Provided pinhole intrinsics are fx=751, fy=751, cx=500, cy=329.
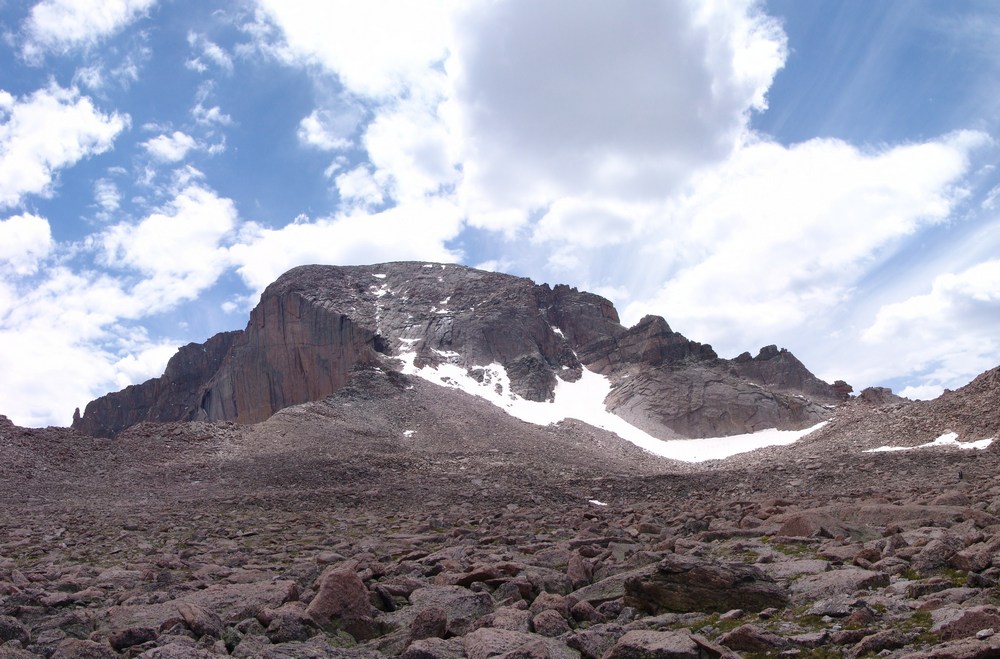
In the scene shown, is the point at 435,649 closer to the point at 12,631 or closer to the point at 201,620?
the point at 201,620

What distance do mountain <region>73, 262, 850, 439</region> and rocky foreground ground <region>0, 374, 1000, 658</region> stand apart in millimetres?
55752

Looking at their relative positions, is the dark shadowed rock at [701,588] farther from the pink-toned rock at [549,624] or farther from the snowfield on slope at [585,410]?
the snowfield on slope at [585,410]

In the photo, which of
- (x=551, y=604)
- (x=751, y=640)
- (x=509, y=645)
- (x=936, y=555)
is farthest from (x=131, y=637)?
(x=936, y=555)

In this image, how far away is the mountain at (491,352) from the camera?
93125 mm

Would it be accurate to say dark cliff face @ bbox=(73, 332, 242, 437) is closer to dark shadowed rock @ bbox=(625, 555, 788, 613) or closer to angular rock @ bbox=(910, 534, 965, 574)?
dark shadowed rock @ bbox=(625, 555, 788, 613)

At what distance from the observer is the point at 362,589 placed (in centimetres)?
1126

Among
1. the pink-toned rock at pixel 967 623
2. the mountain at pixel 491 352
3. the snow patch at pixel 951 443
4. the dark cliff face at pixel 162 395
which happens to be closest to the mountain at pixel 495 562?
the pink-toned rock at pixel 967 623

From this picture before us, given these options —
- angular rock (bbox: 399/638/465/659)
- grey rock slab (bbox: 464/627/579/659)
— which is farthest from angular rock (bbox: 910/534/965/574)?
angular rock (bbox: 399/638/465/659)

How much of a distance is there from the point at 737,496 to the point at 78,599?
2556 centimetres

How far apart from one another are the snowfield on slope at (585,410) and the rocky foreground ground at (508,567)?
140 ft

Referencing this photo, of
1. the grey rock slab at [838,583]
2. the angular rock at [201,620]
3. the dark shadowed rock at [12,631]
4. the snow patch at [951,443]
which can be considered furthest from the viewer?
the snow patch at [951,443]

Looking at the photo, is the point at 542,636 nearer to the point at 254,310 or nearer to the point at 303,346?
the point at 303,346

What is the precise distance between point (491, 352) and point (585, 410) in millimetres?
19557

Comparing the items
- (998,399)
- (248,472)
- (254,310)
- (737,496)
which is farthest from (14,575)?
(254,310)
